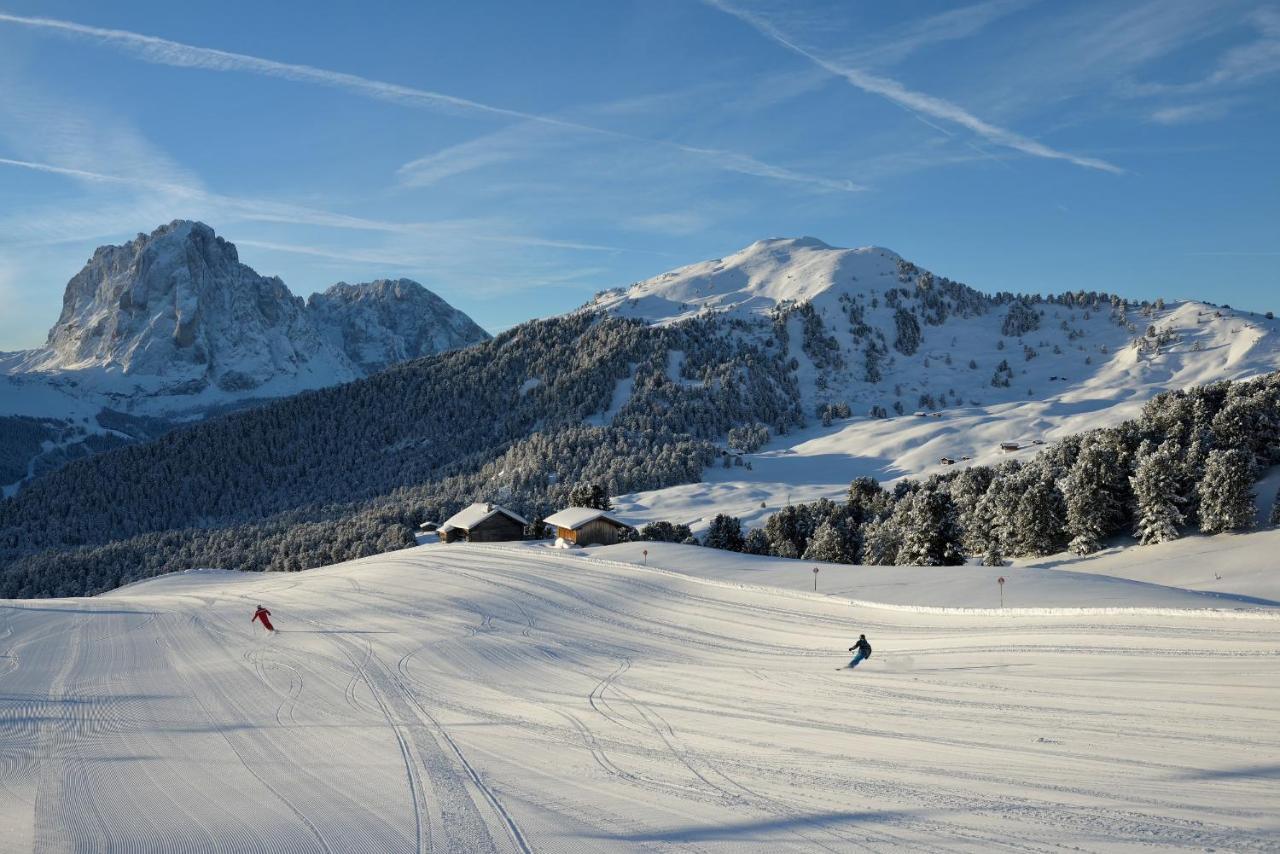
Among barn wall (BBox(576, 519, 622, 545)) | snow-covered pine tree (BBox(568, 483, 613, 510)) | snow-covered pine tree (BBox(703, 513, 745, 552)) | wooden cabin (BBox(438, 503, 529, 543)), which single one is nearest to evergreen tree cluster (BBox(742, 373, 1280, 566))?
snow-covered pine tree (BBox(703, 513, 745, 552))

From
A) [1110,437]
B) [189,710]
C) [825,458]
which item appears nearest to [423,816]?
[189,710]

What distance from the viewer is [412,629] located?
3141 cm

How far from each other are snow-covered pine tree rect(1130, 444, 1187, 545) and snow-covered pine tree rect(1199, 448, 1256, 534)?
1.34m

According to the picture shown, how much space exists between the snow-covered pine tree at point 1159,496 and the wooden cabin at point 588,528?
3666 centimetres

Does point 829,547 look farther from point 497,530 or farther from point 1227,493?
point 497,530

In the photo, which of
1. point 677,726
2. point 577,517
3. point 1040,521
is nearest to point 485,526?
point 577,517

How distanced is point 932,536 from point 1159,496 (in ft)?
41.4

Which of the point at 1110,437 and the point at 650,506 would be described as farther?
the point at 650,506

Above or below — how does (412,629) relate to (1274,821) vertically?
below

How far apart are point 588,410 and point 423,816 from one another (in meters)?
185

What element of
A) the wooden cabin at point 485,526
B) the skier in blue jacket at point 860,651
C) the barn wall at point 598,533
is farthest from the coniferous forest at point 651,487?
the skier in blue jacket at point 860,651

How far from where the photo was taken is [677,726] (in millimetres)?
17891

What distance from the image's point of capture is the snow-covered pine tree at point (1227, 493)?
4344 centimetres

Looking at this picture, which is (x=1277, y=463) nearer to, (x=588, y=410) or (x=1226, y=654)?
(x=1226, y=654)
